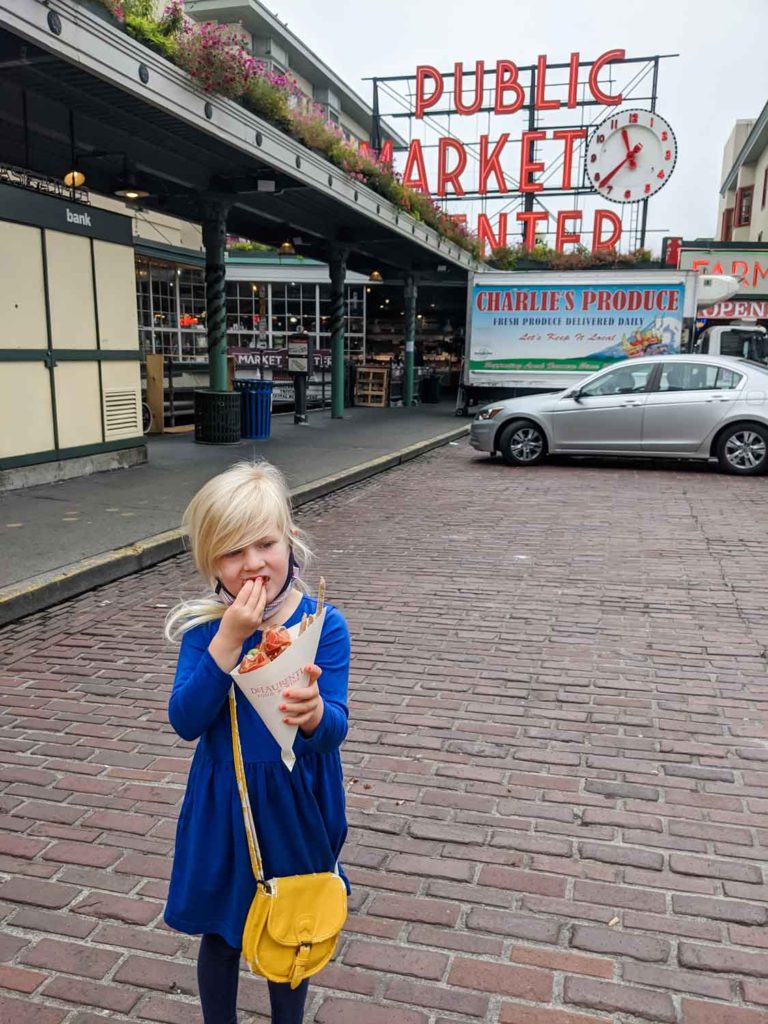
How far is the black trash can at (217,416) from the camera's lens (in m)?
13.2

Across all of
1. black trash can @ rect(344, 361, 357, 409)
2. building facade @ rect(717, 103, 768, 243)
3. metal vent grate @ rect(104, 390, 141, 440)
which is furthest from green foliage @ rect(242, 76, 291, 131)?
building facade @ rect(717, 103, 768, 243)

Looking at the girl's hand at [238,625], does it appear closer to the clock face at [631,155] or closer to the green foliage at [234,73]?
the green foliage at [234,73]

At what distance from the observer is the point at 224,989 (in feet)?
6.07

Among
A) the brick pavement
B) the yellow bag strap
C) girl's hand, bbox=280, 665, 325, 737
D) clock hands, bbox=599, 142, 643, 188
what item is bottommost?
the brick pavement

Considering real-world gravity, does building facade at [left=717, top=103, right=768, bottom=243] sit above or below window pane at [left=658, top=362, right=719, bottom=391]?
above

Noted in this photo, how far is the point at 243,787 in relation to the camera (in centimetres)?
166

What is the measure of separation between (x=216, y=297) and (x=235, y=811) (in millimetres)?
12705

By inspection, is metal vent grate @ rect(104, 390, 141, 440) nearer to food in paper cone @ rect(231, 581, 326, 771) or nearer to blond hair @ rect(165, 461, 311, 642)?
blond hair @ rect(165, 461, 311, 642)

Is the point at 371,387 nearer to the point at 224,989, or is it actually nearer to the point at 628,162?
the point at 628,162

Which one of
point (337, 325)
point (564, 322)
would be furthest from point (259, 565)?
point (337, 325)

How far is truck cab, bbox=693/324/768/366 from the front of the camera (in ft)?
77.8

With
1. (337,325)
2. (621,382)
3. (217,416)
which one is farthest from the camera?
(337,325)

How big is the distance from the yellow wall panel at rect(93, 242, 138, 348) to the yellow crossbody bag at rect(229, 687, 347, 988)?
9.41 meters

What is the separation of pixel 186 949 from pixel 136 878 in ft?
1.38
